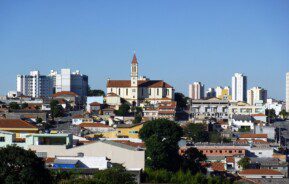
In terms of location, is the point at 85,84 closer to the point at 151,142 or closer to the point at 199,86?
the point at 199,86

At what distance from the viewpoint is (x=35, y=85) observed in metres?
78.2

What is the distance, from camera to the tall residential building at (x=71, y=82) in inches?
2995

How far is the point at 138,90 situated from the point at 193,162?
36.5m

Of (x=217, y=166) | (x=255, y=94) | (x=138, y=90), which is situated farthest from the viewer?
(x=255, y=94)

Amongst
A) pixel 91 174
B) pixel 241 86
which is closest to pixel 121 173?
pixel 91 174

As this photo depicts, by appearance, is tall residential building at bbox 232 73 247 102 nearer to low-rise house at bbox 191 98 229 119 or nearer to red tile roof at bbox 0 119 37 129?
low-rise house at bbox 191 98 229 119

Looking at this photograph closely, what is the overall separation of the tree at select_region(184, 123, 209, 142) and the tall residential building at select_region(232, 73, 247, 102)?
5441 cm

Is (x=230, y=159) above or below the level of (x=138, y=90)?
below

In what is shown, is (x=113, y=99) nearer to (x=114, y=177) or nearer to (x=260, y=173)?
(x=260, y=173)

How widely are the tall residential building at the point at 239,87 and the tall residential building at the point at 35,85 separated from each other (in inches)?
942

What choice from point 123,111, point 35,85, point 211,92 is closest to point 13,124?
point 123,111

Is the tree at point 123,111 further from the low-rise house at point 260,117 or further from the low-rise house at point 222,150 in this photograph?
the low-rise house at point 222,150

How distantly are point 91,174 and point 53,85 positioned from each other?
64351mm

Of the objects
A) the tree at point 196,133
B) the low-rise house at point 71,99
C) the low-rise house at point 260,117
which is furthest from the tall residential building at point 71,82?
the tree at point 196,133
